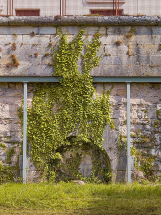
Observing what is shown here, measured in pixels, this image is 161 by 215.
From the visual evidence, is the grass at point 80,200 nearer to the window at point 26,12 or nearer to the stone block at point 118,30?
the stone block at point 118,30

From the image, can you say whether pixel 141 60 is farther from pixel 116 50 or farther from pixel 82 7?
pixel 82 7

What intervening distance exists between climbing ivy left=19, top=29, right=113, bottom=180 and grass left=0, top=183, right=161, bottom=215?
122cm

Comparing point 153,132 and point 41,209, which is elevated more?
point 153,132

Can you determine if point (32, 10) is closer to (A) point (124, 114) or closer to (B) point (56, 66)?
(B) point (56, 66)

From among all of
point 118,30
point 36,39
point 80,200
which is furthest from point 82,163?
point 118,30

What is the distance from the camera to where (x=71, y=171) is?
30.3 feet

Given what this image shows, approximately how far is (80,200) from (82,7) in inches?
304

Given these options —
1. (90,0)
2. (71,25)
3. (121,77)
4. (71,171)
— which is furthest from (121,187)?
(90,0)

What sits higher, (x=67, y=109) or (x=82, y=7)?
(x=82, y=7)

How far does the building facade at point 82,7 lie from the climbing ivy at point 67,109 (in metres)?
3.21

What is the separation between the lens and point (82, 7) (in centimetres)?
1243

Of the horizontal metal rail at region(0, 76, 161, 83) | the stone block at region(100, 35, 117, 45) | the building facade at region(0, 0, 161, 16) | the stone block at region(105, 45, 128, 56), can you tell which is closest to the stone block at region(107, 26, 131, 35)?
the stone block at region(100, 35, 117, 45)

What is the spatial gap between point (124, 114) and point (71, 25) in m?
2.80

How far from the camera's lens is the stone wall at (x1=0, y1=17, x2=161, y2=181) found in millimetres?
9195
